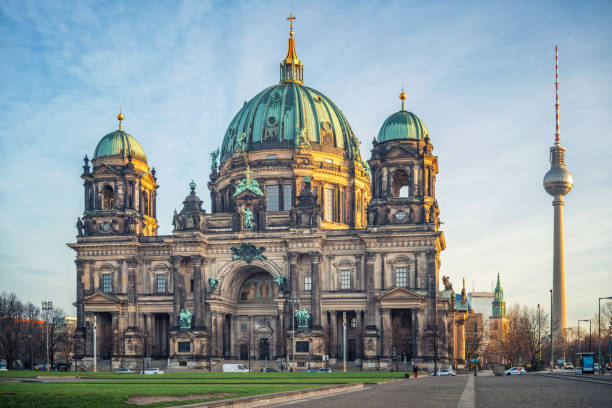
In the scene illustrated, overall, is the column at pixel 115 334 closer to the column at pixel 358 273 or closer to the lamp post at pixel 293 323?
A: the lamp post at pixel 293 323

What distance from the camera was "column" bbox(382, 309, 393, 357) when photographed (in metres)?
89.2

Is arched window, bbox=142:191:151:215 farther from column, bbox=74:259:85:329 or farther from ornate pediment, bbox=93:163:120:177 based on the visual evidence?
column, bbox=74:259:85:329

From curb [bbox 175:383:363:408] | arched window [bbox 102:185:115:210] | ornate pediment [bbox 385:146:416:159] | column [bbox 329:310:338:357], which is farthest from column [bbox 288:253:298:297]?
curb [bbox 175:383:363:408]

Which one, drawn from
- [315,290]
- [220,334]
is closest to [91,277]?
[220,334]

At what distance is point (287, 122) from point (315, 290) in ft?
88.4

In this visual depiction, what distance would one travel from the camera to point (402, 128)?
93875 millimetres

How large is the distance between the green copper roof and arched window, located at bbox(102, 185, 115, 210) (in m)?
17.1

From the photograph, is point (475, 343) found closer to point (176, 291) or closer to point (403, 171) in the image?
point (403, 171)

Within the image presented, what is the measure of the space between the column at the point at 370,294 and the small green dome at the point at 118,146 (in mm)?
33458

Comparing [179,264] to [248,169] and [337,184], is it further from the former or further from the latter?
[337,184]

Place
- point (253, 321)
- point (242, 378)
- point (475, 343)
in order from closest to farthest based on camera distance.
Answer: point (242, 378) < point (253, 321) < point (475, 343)

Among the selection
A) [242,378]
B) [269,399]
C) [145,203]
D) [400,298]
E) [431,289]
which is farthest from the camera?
[145,203]

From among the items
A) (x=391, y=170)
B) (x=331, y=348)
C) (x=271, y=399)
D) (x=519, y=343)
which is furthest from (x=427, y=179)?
(x=271, y=399)

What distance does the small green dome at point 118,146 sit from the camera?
102 meters
